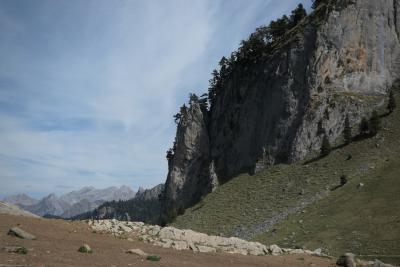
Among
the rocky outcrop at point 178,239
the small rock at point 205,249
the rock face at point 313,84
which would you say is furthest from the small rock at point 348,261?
the rock face at point 313,84

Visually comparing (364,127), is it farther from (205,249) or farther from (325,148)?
(205,249)

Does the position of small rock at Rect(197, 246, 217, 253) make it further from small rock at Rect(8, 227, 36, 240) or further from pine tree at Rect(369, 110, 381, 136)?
pine tree at Rect(369, 110, 381, 136)

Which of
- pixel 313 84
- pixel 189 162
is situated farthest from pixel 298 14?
pixel 189 162

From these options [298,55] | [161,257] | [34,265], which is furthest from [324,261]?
[298,55]

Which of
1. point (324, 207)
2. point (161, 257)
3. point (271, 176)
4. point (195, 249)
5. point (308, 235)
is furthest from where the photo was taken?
point (271, 176)

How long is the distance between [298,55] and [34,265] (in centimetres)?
9019

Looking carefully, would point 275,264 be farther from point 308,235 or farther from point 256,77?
point 256,77

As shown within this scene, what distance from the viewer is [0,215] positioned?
107ft

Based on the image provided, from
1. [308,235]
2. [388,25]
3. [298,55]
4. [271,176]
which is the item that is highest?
[388,25]

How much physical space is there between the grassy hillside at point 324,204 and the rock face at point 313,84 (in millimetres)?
6965

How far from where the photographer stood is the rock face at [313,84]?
8919cm

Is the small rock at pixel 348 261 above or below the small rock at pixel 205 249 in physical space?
below

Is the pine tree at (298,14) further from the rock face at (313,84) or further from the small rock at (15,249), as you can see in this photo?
the small rock at (15,249)

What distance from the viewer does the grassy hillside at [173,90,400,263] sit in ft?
159
